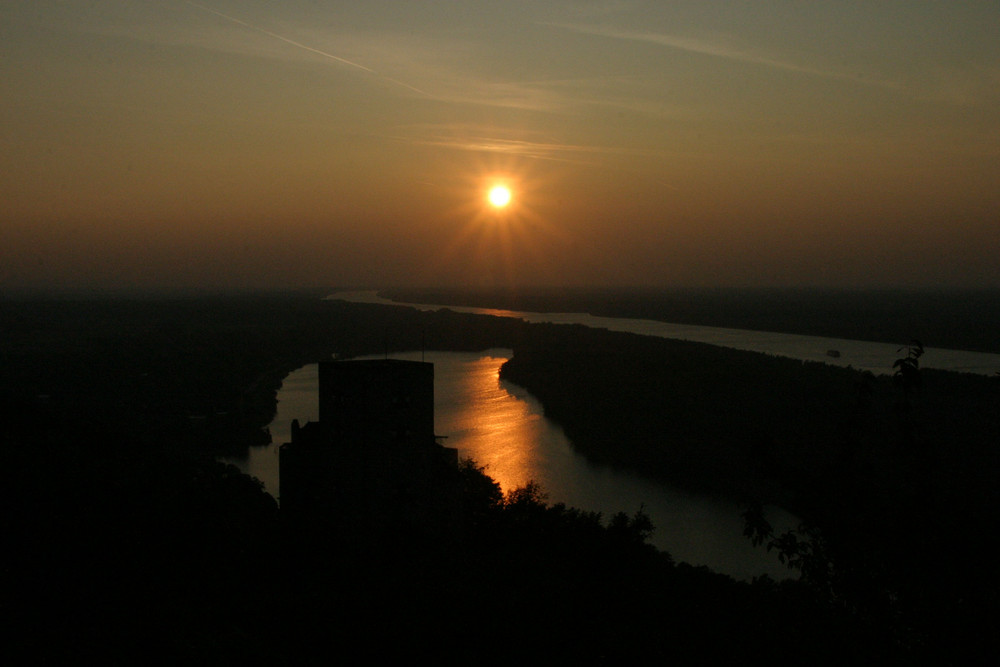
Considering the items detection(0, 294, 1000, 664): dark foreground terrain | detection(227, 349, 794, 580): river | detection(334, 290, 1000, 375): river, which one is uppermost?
detection(0, 294, 1000, 664): dark foreground terrain

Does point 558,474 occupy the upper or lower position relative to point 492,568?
lower

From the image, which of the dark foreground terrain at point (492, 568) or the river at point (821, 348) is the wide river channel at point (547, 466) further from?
the dark foreground terrain at point (492, 568)

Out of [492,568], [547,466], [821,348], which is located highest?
[492,568]

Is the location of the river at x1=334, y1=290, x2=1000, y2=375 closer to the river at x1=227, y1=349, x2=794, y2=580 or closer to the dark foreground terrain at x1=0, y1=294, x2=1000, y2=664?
the river at x1=227, y1=349, x2=794, y2=580

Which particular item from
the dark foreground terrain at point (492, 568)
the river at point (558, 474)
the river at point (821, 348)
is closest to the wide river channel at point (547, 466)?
the river at point (558, 474)

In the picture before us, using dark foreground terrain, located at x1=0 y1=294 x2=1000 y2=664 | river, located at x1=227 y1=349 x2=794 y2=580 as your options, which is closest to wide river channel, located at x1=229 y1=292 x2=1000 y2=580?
river, located at x1=227 y1=349 x2=794 y2=580

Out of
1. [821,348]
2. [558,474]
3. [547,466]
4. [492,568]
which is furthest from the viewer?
[821,348]

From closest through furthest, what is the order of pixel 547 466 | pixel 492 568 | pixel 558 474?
pixel 492 568 < pixel 558 474 < pixel 547 466

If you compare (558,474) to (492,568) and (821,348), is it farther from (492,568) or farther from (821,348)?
(821,348)

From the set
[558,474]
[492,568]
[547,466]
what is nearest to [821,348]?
[547,466]
